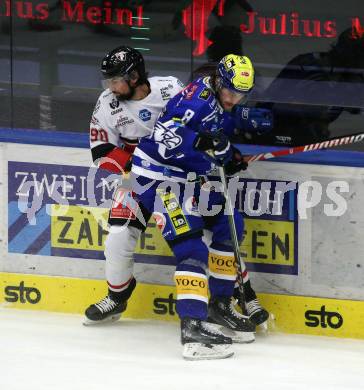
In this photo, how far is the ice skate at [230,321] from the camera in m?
5.74

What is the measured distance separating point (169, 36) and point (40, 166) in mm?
860

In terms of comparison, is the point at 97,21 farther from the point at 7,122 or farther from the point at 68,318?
the point at 68,318

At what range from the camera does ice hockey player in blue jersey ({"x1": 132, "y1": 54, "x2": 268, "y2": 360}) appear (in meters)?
5.51

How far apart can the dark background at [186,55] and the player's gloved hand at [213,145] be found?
1.46ft

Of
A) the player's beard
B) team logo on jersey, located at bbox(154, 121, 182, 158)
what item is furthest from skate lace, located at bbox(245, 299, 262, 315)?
the player's beard

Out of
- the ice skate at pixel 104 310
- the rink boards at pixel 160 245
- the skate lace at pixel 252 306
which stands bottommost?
the ice skate at pixel 104 310

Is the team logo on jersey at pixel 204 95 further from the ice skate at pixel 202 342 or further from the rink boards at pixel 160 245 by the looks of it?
the ice skate at pixel 202 342

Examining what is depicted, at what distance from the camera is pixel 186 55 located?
5973mm

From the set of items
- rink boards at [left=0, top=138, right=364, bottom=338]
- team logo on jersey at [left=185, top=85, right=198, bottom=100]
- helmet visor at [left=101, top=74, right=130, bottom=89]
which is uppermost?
helmet visor at [left=101, top=74, right=130, bottom=89]

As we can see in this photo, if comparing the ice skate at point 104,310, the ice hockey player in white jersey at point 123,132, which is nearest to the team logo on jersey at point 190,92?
the ice hockey player in white jersey at point 123,132

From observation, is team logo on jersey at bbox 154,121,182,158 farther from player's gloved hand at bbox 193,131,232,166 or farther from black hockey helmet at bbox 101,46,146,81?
black hockey helmet at bbox 101,46,146,81

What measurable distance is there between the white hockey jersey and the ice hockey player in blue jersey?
15 centimetres

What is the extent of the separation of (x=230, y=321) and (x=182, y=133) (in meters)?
0.88

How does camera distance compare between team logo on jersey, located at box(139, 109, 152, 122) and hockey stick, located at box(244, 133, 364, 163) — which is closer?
hockey stick, located at box(244, 133, 364, 163)
